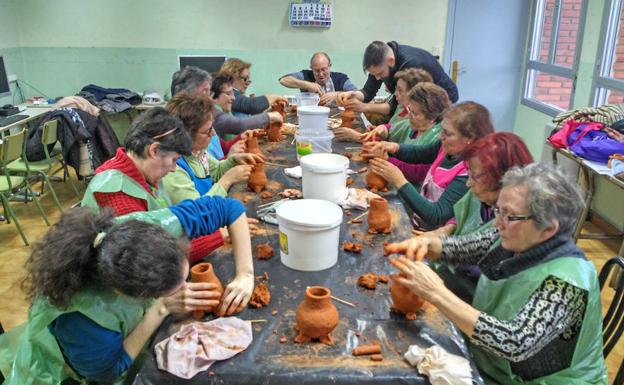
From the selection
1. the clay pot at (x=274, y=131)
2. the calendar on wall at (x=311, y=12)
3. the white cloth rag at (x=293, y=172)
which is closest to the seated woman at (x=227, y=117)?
the clay pot at (x=274, y=131)

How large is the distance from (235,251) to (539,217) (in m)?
1.03

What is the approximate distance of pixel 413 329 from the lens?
1.45 metres

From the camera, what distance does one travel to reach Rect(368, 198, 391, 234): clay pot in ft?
6.76

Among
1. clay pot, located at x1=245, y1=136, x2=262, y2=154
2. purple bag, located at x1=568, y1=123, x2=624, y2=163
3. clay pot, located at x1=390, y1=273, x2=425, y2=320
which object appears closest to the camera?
clay pot, located at x1=390, y1=273, x2=425, y2=320

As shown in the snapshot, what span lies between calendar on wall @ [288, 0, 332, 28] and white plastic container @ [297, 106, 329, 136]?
120 inches

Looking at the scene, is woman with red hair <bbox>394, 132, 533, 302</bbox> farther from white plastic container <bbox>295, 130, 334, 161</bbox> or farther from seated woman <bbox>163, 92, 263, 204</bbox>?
white plastic container <bbox>295, 130, 334, 161</bbox>

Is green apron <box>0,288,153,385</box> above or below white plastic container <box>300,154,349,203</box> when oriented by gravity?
below

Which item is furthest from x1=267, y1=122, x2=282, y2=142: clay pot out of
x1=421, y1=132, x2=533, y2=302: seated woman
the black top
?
x1=421, y1=132, x2=533, y2=302: seated woman

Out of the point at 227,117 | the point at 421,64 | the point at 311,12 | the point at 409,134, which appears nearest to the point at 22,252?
the point at 227,117

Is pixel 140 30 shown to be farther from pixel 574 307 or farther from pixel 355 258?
pixel 574 307

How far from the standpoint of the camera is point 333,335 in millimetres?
1430

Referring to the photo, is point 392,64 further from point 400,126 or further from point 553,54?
point 553,54

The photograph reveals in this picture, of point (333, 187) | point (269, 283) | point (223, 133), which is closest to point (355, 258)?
point (269, 283)

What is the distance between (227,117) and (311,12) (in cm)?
308
